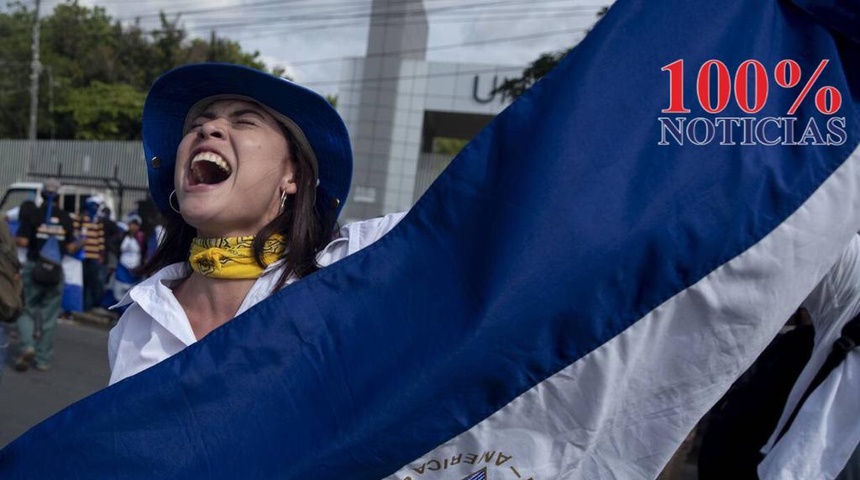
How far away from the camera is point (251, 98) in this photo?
1.99 meters

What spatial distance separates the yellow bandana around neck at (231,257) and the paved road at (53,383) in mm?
3890

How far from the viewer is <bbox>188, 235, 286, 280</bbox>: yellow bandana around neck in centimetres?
193

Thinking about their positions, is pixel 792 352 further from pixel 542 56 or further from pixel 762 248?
pixel 542 56

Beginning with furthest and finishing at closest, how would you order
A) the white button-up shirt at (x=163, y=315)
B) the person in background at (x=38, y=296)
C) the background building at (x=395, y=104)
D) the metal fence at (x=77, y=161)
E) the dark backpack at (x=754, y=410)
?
the metal fence at (x=77, y=161)
the background building at (x=395, y=104)
the person in background at (x=38, y=296)
the dark backpack at (x=754, y=410)
the white button-up shirt at (x=163, y=315)

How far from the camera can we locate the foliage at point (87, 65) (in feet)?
105

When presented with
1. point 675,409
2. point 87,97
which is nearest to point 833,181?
point 675,409

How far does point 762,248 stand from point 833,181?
0.60ft

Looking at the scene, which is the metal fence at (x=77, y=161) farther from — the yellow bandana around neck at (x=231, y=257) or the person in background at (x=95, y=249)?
the yellow bandana around neck at (x=231, y=257)

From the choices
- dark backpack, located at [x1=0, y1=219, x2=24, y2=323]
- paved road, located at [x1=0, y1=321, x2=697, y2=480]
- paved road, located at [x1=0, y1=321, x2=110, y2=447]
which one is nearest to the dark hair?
dark backpack, located at [x1=0, y1=219, x2=24, y2=323]

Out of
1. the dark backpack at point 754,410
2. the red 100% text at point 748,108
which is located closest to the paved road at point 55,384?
the dark backpack at point 754,410

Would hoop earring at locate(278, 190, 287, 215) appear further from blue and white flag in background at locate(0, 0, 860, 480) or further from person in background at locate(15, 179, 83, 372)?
person in background at locate(15, 179, 83, 372)

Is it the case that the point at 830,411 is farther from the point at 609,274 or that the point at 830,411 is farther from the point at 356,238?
the point at 356,238

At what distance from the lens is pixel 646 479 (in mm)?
1517

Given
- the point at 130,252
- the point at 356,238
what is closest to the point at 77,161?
the point at 130,252
